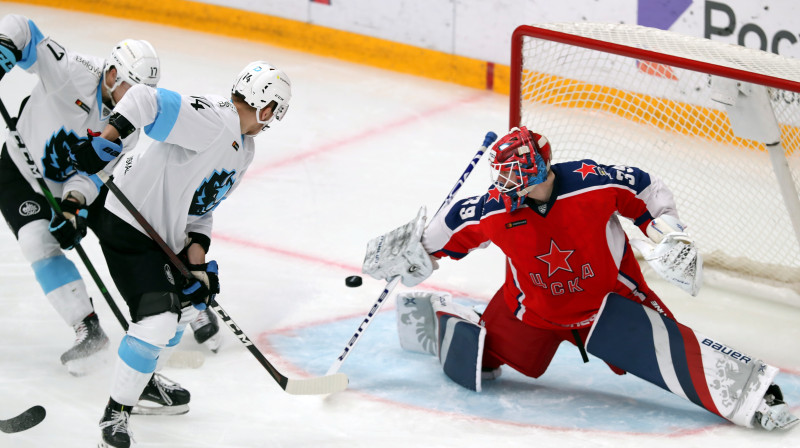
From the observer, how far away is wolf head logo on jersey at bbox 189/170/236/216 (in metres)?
2.88

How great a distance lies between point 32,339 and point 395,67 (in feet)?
11.0

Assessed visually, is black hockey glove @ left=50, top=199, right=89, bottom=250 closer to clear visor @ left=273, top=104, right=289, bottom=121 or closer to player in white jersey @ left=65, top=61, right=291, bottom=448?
player in white jersey @ left=65, top=61, right=291, bottom=448

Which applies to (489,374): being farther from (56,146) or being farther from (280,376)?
(56,146)

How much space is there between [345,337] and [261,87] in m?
1.13

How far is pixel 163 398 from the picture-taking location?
3064 millimetres

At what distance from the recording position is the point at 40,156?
3238 millimetres

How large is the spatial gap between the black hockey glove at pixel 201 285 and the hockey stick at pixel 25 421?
1.64 feet

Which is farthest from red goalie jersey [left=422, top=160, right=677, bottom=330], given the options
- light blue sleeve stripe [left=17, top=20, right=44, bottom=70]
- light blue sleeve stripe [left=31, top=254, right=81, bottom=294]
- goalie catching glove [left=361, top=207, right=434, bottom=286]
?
light blue sleeve stripe [left=17, top=20, right=44, bottom=70]

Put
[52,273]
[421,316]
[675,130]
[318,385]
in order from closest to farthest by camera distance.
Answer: [318,385]
[52,273]
[421,316]
[675,130]

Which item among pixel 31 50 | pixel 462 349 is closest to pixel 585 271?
pixel 462 349

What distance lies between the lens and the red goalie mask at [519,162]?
9.00ft

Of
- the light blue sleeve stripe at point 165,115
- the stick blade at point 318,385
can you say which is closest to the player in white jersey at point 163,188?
the light blue sleeve stripe at point 165,115

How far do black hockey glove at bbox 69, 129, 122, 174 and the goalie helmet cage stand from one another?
1.39m

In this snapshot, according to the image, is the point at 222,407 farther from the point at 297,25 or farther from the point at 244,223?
the point at 297,25
